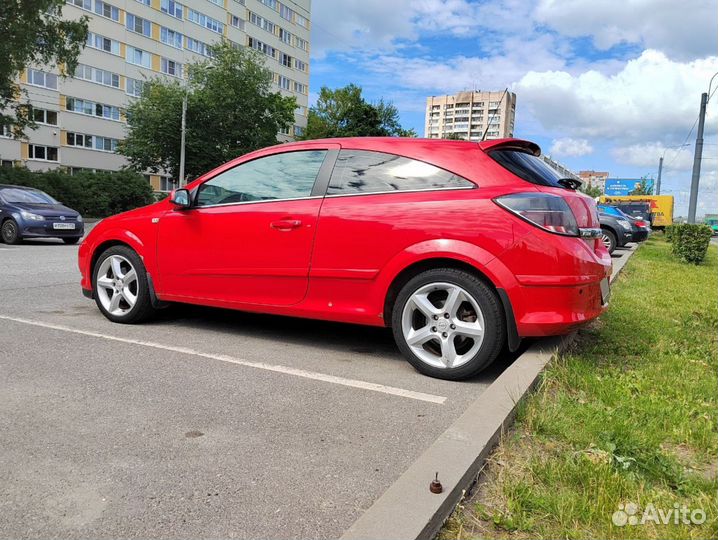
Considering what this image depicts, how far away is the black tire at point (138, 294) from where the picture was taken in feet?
17.2

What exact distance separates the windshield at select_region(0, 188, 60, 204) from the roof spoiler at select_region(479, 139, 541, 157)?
13.4 m

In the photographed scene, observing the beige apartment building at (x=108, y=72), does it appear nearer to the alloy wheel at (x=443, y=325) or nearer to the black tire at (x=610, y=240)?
the black tire at (x=610, y=240)

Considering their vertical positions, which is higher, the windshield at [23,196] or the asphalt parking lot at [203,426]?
the windshield at [23,196]

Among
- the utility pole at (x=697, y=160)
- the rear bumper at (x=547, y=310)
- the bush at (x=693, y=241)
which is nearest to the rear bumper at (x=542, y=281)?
the rear bumper at (x=547, y=310)

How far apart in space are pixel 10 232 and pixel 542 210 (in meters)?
13.5

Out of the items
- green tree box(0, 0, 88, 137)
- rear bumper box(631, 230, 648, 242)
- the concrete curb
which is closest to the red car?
the concrete curb

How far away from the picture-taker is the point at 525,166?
423cm

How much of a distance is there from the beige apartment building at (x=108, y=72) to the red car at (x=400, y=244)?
42.0m

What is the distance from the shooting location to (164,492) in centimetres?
237

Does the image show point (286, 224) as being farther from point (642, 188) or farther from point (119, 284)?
point (642, 188)

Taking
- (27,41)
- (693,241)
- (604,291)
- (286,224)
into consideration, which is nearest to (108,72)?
(27,41)

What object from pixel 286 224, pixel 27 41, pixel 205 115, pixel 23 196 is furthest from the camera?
pixel 205 115

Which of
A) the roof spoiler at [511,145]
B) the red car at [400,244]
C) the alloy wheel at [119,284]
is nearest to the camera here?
the red car at [400,244]

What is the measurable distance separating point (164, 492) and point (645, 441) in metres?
2.13
